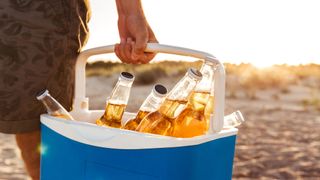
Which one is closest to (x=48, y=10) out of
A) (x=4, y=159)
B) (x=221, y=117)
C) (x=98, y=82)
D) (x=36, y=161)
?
(x=36, y=161)

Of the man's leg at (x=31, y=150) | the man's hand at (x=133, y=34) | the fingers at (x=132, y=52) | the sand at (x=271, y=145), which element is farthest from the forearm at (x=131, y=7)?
the sand at (x=271, y=145)

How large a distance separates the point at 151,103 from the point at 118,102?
134mm

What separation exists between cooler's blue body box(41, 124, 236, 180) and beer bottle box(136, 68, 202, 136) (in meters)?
0.15

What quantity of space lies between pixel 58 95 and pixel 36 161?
25 centimetres

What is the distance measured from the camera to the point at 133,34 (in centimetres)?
194

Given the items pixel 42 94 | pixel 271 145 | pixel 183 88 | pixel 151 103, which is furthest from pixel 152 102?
pixel 271 145

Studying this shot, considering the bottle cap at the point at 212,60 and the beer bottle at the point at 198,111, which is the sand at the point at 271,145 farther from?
the bottle cap at the point at 212,60

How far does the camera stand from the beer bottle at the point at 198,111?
184 cm

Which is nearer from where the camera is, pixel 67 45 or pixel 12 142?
pixel 67 45

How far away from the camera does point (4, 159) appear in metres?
4.56

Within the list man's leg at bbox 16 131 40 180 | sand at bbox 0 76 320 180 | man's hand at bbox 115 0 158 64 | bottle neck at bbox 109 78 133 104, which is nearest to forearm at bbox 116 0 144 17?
man's hand at bbox 115 0 158 64

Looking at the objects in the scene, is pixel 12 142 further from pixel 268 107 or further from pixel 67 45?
pixel 268 107

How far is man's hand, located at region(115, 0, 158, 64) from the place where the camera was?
6.18 feet

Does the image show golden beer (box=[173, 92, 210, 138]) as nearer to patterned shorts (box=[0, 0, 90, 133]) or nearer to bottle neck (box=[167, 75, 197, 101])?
bottle neck (box=[167, 75, 197, 101])
